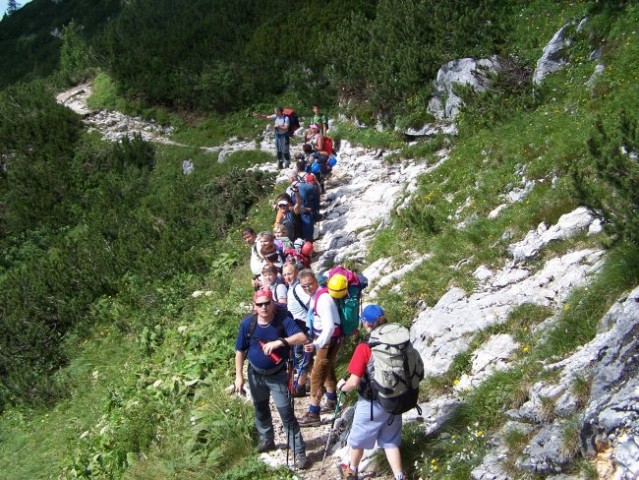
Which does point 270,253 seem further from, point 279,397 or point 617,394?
point 617,394

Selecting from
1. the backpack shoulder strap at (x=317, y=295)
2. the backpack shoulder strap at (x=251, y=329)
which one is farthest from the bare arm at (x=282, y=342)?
the backpack shoulder strap at (x=317, y=295)

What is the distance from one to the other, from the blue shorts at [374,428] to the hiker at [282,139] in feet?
36.9

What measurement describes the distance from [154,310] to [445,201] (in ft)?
18.6

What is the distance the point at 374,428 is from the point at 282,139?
11.9m

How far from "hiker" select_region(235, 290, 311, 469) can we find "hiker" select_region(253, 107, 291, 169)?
1018cm

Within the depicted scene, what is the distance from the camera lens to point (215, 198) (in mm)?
15797

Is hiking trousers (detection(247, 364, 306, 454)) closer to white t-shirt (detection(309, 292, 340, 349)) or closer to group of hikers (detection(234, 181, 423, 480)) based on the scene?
group of hikers (detection(234, 181, 423, 480))

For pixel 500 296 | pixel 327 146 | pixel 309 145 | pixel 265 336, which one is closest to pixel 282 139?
pixel 327 146

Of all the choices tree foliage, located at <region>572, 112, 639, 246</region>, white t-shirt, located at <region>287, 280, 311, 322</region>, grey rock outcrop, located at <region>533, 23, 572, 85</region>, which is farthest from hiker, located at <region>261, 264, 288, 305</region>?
grey rock outcrop, located at <region>533, 23, 572, 85</region>

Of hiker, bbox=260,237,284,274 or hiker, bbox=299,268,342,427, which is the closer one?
hiker, bbox=299,268,342,427

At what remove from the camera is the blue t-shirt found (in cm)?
567

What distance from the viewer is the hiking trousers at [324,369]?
6.11 metres

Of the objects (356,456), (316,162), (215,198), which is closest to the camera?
(356,456)

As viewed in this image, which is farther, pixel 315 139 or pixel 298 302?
pixel 315 139
